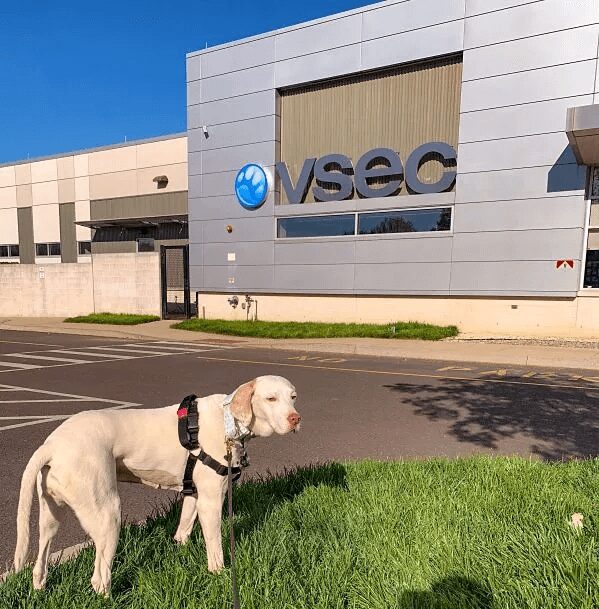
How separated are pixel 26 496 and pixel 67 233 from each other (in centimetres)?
2907

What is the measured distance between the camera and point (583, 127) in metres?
10.5

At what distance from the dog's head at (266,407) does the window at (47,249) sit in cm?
2996

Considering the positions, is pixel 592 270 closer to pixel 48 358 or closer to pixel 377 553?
pixel 377 553

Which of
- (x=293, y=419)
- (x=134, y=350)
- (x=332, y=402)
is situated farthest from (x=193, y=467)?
(x=134, y=350)

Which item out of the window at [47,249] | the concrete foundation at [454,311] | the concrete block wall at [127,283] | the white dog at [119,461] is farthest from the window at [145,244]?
the white dog at [119,461]

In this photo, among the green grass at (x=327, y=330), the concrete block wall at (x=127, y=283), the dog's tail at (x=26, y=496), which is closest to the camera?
the dog's tail at (x=26, y=496)

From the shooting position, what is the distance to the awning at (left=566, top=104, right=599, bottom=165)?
34.2 feet

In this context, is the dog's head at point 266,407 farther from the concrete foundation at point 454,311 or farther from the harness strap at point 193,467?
the concrete foundation at point 454,311

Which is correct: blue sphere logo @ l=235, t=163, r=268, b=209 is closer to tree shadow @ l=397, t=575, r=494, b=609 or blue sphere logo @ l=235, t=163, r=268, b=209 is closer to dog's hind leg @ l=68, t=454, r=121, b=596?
dog's hind leg @ l=68, t=454, r=121, b=596

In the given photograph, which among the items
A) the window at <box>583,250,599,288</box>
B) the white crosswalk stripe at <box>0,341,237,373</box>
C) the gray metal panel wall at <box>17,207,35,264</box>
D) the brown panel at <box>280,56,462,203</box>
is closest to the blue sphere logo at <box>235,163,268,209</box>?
the brown panel at <box>280,56,462,203</box>

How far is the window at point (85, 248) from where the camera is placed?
87.1 feet

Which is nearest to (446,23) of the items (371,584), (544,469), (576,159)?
(576,159)

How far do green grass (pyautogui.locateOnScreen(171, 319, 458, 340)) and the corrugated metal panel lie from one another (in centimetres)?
890

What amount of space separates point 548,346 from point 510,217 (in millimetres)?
4459
